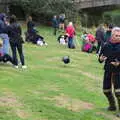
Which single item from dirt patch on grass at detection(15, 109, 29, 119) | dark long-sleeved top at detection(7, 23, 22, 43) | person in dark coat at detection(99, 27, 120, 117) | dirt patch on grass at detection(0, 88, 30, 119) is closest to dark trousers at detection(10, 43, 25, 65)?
dark long-sleeved top at detection(7, 23, 22, 43)

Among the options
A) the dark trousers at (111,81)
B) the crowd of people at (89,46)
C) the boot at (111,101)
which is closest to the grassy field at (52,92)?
the boot at (111,101)

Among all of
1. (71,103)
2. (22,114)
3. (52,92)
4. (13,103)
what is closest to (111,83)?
(71,103)

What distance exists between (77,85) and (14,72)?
7.51ft

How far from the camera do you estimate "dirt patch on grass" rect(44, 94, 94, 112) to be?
11.7 m

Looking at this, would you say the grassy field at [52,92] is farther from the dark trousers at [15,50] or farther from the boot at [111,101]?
the dark trousers at [15,50]

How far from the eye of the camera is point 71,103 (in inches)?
480

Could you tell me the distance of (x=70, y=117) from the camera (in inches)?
420

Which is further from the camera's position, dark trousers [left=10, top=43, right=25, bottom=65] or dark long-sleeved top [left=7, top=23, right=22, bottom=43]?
dark trousers [left=10, top=43, right=25, bottom=65]

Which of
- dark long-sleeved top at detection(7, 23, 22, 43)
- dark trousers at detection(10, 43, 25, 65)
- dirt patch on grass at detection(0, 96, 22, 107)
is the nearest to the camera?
dirt patch on grass at detection(0, 96, 22, 107)

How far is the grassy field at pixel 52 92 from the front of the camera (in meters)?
10.8

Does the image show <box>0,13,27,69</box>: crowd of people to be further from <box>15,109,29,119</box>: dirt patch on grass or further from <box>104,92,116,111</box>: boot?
<box>15,109,29,119</box>: dirt patch on grass

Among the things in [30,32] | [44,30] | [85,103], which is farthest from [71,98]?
[44,30]

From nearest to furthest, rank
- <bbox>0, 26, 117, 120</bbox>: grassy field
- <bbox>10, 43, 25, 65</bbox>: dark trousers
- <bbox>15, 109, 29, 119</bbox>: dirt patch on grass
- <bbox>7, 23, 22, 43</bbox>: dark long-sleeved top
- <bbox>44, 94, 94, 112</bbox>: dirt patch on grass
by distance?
<bbox>15, 109, 29, 119</bbox>: dirt patch on grass → <bbox>0, 26, 117, 120</bbox>: grassy field → <bbox>44, 94, 94, 112</bbox>: dirt patch on grass → <bbox>7, 23, 22, 43</bbox>: dark long-sleeved top → <bbox>10, 43, 25, 65</bbox>: dark trousers

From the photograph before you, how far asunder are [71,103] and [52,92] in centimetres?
138
